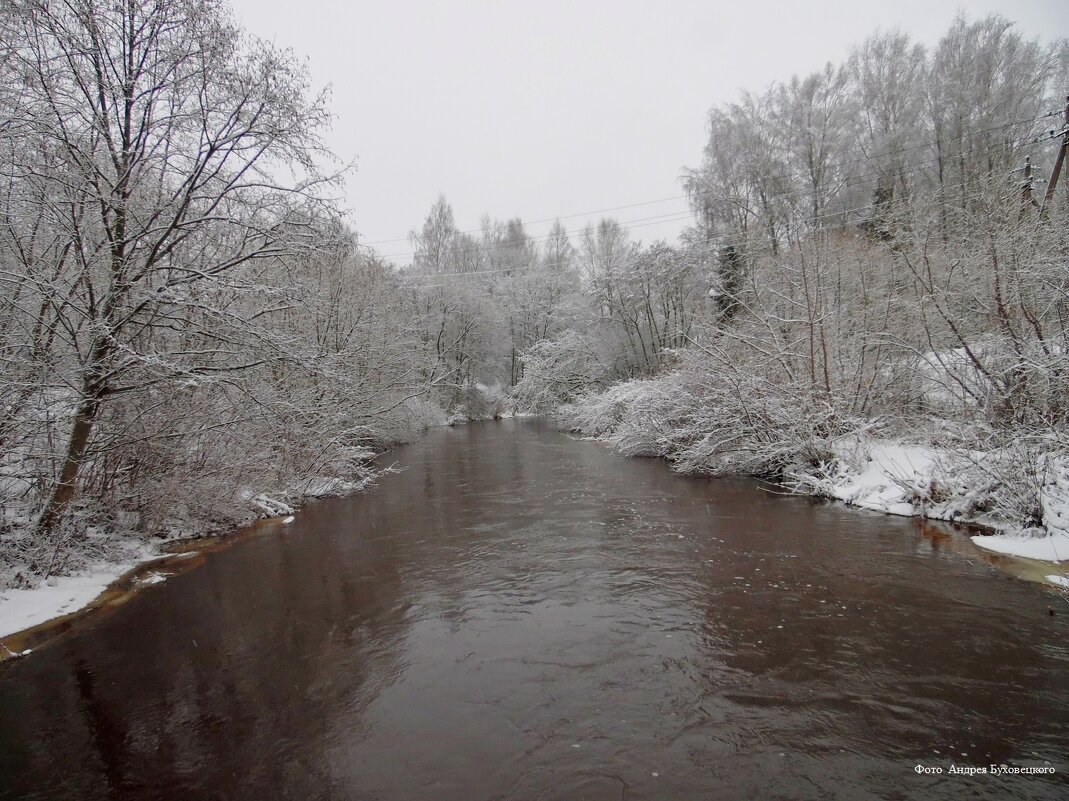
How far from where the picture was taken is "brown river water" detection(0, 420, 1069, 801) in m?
3.36

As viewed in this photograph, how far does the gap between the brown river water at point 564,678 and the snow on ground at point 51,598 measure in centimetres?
44

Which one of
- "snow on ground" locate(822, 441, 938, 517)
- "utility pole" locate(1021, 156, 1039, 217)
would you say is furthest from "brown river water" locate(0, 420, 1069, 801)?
"utility pole" locate(1021, 156, 1039, 217)

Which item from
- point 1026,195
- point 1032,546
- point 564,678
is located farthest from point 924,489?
point 564,678

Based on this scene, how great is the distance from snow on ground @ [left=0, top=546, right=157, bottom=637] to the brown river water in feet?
1.46

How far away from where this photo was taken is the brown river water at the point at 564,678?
11.0 ft

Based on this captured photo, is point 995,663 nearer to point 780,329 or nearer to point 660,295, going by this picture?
point 780,329

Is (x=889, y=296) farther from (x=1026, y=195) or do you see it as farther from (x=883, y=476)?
(x=883, y=476)

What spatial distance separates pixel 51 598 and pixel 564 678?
6187 mm

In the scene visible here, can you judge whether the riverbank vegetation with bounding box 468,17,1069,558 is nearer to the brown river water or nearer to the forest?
the forest

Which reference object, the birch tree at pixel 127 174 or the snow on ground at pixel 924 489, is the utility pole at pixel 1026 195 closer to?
the snow on ground at pixel 924 489

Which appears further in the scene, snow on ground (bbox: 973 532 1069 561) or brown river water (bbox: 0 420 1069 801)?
snow on ground (bbox: 973 532 1069 561)

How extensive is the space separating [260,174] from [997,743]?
1005cm

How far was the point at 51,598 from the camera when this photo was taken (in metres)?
6.25

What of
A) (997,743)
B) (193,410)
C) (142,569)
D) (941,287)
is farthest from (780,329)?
(142,569)
